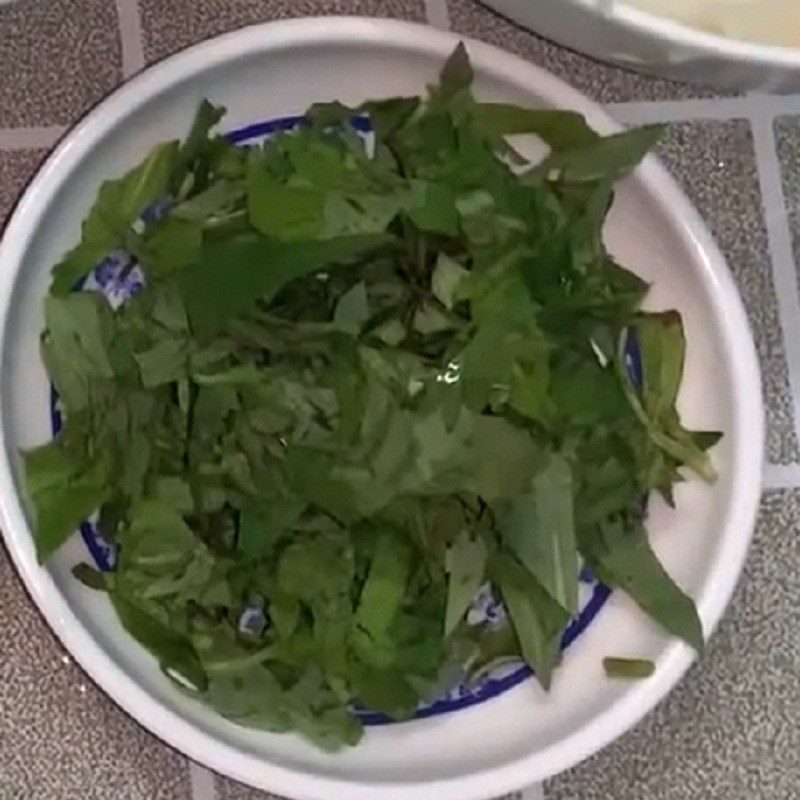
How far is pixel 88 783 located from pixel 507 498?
219 millimetres

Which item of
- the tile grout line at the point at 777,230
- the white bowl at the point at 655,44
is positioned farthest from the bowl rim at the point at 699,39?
the tile grout line at the point at 777,230

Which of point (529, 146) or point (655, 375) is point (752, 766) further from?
point (529, 146)

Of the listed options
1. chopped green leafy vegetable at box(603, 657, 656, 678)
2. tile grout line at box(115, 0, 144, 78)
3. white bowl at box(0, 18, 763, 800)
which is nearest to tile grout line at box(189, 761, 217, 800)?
white bowl at box(0, 18, 763, 800)

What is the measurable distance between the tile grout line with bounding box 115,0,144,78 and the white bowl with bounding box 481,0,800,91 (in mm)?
157

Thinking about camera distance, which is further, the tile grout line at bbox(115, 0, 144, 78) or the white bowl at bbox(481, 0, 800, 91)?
the tile grout line at bbox(115, 0, 144, 78)

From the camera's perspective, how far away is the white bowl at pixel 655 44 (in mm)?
595

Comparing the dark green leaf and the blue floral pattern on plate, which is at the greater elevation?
the dark green leaf

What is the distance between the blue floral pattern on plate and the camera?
69 centimetres

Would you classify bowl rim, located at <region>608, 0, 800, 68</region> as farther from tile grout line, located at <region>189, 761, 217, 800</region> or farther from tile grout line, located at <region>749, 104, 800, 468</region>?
tile grout line, located at <region>189, 761, 217, 800</region>

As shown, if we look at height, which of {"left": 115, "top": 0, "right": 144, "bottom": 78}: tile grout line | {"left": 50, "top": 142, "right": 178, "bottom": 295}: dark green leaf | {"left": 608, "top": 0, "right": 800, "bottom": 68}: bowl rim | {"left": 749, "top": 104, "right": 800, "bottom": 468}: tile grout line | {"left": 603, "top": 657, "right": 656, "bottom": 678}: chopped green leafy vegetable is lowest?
{"left": 603, "top": 657, "right": 656, "bottom": 678}: chopped green leafy vegetable

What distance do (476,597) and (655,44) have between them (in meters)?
0.23

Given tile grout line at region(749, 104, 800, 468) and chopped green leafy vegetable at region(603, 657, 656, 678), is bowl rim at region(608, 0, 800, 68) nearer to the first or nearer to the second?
tile grout line at region(749, 104, 800, 468)

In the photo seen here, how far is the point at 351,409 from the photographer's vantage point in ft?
2.06

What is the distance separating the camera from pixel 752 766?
735 mm
